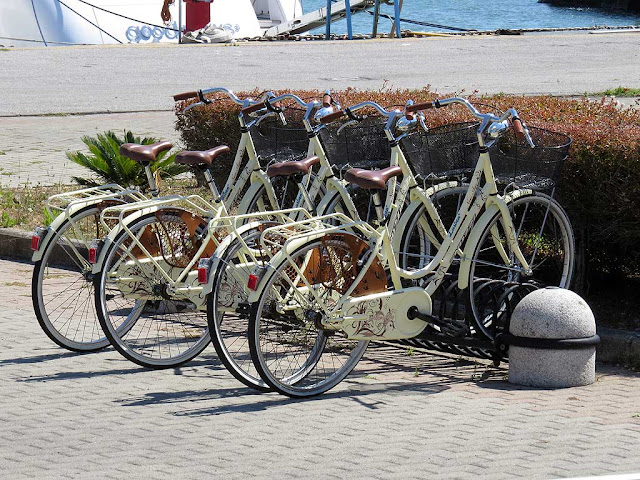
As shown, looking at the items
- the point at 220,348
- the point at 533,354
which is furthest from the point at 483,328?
the point at 220,348

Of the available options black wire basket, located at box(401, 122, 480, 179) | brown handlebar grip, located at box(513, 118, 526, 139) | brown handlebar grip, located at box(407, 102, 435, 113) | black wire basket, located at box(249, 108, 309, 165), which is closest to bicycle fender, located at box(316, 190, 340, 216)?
black wire basket, located at box(249, 108, 309, 165)

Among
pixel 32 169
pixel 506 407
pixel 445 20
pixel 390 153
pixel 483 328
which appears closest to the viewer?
pixel 506 407

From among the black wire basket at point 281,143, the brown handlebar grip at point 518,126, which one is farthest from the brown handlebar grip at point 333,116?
the brown handlebar grip at point 518,126

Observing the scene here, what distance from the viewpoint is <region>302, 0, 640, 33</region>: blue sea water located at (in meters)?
56.9

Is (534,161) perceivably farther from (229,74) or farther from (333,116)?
(229,74)

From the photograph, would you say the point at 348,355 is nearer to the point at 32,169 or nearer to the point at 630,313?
the point at 630,313

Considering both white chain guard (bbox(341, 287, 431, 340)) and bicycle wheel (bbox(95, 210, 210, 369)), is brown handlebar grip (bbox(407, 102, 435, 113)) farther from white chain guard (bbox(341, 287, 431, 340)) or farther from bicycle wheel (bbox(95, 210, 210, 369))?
bicycle wheel (bbox(95, 210, 210, 369))

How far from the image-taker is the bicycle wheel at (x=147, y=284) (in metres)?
6.16

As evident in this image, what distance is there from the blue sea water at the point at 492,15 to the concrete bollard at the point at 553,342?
45.3 metres

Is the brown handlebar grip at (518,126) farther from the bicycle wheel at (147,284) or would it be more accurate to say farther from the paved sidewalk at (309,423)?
the bicycle wheel at (147,284)

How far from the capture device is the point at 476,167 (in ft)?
20.3

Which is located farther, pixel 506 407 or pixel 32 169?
pixel 32 169

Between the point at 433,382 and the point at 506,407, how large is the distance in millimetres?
596

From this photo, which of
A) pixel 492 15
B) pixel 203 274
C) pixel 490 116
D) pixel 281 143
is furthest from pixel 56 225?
pixel 492 15
